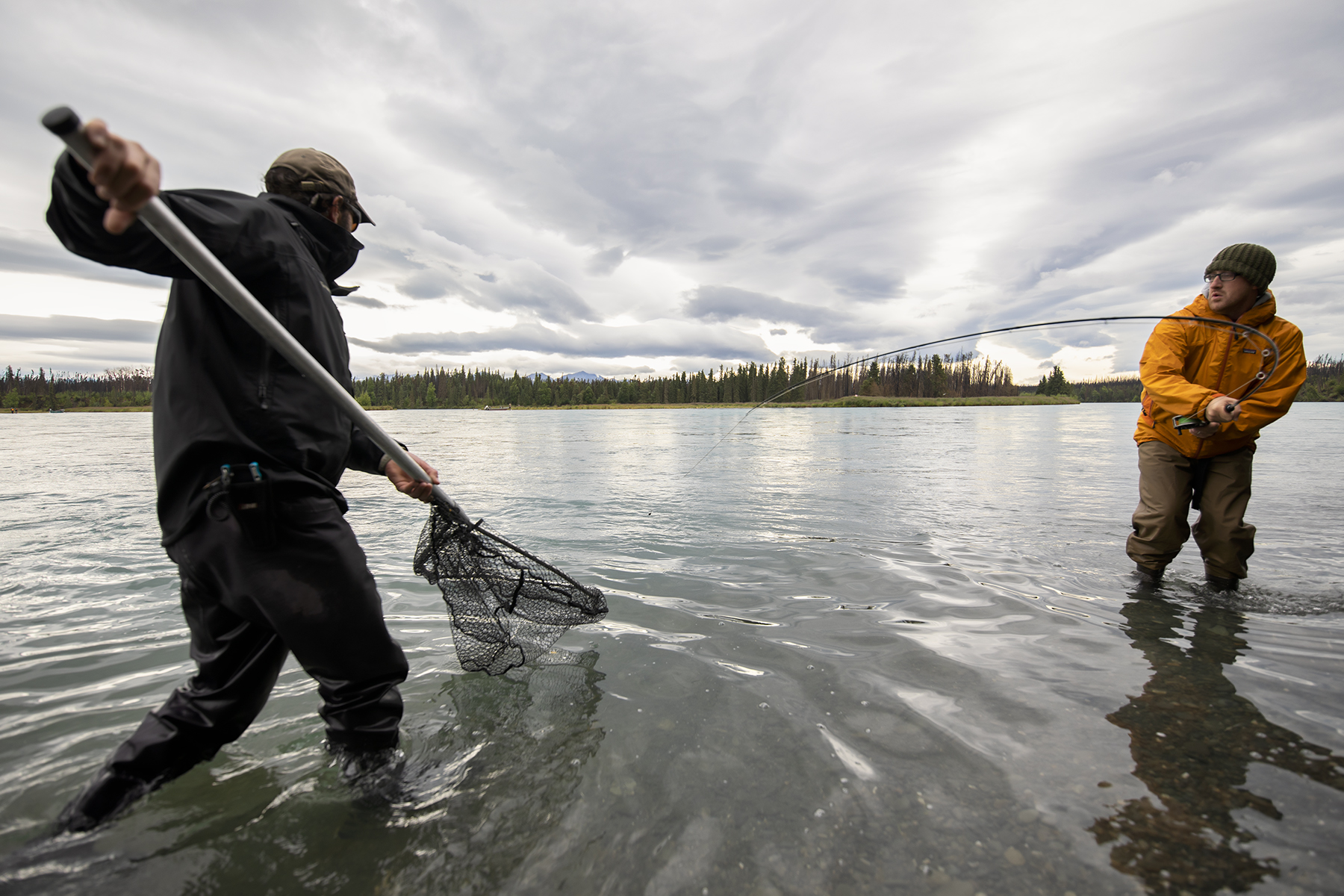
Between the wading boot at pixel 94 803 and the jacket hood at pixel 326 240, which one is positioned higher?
the jacket hood at pixel 326 240

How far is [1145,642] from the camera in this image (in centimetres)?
421

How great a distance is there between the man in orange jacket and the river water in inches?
22.3

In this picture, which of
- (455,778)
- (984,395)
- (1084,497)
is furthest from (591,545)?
(984,395)

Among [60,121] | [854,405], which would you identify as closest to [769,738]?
[60,121]

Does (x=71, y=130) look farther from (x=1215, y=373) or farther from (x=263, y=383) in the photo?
(x=1215, y=373)

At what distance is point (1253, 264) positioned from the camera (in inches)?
188

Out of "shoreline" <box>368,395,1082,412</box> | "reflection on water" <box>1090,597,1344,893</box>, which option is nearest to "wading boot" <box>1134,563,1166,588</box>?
"reflection on water" <box>1090,597,1344,893</box>

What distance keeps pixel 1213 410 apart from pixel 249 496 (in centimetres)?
627

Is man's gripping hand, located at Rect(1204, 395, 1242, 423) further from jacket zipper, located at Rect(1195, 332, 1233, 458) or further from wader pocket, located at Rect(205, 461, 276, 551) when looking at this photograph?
wader pocket, located at Rect(205, 461, 276, 551)

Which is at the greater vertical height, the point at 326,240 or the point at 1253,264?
the point at 1253,264

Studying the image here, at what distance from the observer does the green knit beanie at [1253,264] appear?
475 centimetres

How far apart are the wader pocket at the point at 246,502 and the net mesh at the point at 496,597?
1465 millimetres

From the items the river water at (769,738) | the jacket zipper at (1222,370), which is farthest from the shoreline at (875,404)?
the river water at (769,738)

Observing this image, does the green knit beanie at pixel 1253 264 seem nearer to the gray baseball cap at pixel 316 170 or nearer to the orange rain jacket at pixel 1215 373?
the orange rain jacket at pixel 1215 373
